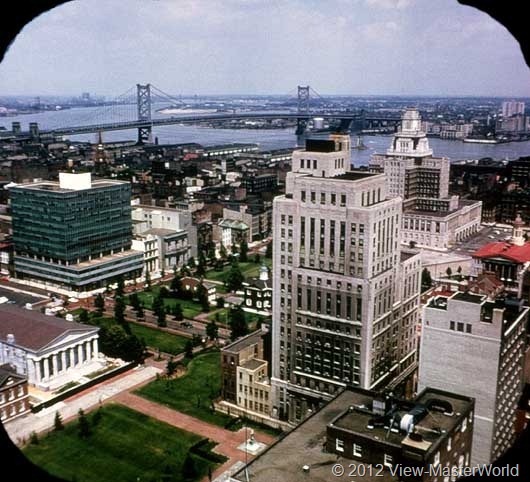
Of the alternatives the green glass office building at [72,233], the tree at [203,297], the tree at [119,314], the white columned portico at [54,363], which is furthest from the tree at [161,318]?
the green glass office building at [72,233]

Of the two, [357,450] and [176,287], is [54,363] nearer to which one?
[176,287]

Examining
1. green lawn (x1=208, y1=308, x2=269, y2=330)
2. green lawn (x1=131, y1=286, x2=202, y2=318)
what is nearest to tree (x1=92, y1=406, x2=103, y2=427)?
green lawn (x1=208, y1=308, x2=269, y2=330)

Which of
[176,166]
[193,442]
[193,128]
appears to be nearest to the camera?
[193,442]

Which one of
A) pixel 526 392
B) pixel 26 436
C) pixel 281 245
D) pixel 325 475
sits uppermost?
pixel 281 245

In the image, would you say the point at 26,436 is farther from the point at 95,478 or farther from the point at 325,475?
the point at 325,475

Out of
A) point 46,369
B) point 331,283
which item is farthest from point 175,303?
point 331,283

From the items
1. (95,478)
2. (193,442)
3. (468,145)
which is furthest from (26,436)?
(468,145)

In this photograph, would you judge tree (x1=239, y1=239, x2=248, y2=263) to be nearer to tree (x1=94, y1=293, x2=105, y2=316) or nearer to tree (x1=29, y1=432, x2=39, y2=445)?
tree (x1=94, y1=293, x2=105, y2=316)
